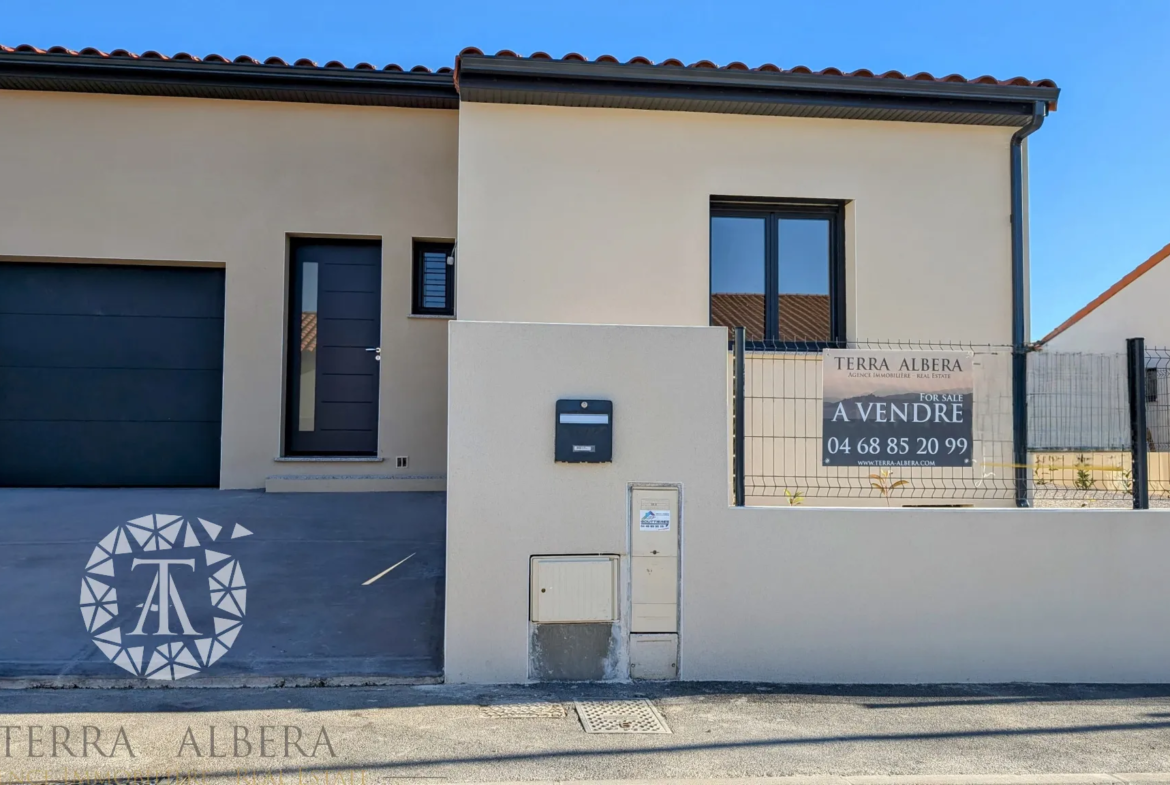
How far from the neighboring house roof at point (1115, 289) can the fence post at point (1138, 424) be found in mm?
6982

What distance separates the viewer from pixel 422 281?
31.5 ft

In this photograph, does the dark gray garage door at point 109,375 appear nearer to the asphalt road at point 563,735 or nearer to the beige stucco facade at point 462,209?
the beige stucco facade at point 462,209

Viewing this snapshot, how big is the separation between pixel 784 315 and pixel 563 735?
5034 millimetres

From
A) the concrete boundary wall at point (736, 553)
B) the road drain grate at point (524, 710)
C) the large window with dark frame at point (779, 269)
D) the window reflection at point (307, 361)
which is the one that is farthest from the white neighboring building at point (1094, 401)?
the window reflection at point (307, 361)

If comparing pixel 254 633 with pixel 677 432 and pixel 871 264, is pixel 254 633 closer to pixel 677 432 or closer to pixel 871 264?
pixel 677 432

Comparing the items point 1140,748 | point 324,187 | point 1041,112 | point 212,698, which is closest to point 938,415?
point 1140,748

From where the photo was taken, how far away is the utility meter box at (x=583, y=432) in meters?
4.80

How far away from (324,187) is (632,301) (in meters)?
4.23

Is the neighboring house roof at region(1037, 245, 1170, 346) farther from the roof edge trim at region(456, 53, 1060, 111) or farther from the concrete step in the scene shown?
the concrete step

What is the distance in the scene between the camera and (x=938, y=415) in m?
5.23

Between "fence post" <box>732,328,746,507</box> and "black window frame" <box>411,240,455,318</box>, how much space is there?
5.19 metres

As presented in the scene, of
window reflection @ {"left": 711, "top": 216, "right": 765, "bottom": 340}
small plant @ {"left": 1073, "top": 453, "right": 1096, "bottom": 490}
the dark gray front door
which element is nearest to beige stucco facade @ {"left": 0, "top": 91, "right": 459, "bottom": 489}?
the dark gray front door

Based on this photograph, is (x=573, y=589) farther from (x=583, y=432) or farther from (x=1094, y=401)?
(x=1094, y=401)

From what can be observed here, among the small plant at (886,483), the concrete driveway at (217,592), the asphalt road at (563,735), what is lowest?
the asphalt road at (563,735)
